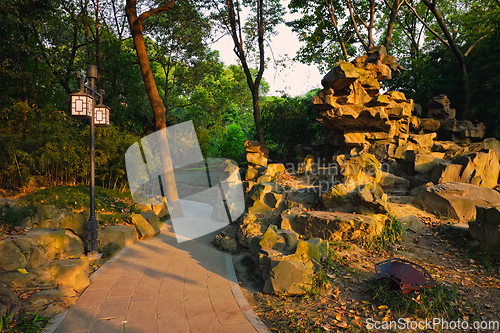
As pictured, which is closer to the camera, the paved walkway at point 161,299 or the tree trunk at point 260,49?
the paved walkway at point 161,299

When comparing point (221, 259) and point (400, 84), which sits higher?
point (400, 84)

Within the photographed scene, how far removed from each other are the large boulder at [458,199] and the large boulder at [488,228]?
1146 mm

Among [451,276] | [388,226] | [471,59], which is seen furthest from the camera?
[471,59]

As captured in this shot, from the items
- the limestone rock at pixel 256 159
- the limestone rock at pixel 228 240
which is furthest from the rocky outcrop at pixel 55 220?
the limestone rock at pixel 256 159

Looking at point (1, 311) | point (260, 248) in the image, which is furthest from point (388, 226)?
point (1, 311)

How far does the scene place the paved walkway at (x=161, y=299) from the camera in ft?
10.6

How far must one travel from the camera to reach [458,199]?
5.85m

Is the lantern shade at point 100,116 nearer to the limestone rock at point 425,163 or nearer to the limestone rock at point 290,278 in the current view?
the limestone rock at point 290,278

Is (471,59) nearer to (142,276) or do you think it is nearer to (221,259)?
(221,259)

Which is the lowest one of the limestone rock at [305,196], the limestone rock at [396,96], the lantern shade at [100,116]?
the limestone rock at [305,196]

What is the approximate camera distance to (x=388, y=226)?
536 centimetres

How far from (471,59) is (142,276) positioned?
1421cm

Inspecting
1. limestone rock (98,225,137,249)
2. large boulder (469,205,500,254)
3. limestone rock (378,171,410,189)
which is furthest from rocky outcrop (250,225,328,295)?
limestone rock (378,171,410,189)

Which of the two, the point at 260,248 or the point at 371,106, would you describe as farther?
the point at 371,106
